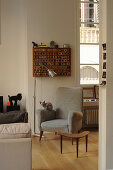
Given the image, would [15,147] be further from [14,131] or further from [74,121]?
[74,121]

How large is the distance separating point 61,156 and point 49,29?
279cm

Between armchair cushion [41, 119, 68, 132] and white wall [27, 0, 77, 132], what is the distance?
0.73 metres

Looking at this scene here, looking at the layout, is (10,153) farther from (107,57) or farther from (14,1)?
(14,1)

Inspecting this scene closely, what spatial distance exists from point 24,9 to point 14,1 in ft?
1.09

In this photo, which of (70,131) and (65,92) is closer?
(70,131)

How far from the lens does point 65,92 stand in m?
5.85

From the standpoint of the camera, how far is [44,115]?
220 inches

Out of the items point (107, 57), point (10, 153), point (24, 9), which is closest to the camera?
point (10, 153)

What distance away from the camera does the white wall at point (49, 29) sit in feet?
19.6

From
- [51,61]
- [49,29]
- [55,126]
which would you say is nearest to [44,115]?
[55,126]

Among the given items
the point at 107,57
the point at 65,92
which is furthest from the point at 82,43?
the point at 107,57

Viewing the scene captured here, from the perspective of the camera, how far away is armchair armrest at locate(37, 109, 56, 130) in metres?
5.51

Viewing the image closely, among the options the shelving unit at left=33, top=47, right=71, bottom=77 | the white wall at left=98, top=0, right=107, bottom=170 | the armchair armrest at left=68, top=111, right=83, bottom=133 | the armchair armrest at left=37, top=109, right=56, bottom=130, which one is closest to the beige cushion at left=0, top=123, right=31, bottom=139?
the white wall at left=98, top=0, right=107, bottom=170

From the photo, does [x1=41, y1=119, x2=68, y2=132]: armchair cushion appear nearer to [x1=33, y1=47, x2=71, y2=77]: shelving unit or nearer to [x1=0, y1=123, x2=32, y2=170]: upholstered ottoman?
[x1=33, y1=47, x2=71, y2=77]: shelving unit
